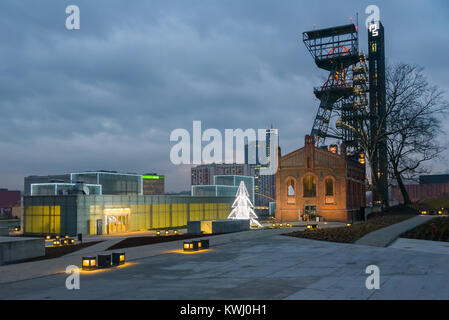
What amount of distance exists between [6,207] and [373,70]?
14045 cm

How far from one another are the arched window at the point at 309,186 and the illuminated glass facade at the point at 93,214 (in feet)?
73.7

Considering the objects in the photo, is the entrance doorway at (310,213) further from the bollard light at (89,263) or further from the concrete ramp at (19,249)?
the bollard light at (89,263)

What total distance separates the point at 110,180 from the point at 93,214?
37728 mm

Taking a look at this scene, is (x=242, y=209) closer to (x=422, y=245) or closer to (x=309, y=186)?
(x=309, y=186)

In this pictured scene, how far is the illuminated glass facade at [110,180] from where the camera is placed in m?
86.5

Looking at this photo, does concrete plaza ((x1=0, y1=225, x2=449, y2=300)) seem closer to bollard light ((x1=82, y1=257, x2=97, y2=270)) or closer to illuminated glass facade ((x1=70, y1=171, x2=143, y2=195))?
bollard light ((x1=82, y1=257, x2=97, y2=270))

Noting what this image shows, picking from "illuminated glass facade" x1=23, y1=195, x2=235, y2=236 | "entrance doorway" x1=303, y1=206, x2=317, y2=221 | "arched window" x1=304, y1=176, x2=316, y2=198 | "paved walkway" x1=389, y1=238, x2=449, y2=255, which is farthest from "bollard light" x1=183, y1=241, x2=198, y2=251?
"arched window" x1=304, y1=176, x2=316, y2=198

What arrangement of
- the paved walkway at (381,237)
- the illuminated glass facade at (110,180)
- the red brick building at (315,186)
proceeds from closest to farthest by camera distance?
1. the paved walkway at (381,237)
2. the red brick building at (315,186)
3. the illuminated glass facade at (110,180)

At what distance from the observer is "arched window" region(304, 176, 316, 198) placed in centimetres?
6359

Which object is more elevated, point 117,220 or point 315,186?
point 315,186

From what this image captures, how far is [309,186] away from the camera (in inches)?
2514

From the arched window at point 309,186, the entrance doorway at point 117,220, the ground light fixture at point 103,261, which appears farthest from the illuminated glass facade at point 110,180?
the ground light fixture at point 103,261

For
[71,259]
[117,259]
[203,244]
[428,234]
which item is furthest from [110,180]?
[117,259]

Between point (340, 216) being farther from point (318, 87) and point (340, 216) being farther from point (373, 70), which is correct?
point (373, 70)
